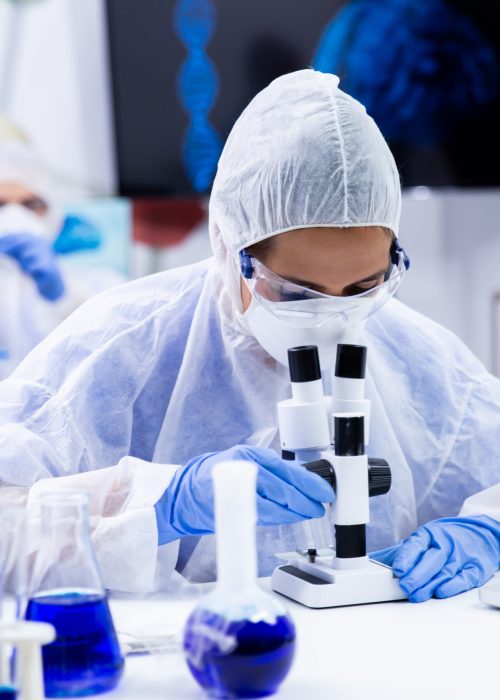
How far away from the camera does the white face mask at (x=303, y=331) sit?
1.46 metres

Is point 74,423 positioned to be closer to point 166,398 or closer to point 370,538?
point 166,398

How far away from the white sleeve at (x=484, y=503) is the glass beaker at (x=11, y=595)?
2.83 ft

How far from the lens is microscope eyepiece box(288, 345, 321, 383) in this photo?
4.28 feet

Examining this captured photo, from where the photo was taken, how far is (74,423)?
148 centimetres

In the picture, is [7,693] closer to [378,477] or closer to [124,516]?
[124,516]

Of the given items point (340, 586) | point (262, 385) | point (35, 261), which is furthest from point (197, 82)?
point (340, 586)

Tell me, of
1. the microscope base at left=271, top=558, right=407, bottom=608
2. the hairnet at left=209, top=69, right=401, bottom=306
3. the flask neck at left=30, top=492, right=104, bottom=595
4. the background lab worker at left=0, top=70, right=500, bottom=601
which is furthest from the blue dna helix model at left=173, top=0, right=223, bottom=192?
the flask neck at left=30, top=492, right=104, bottom=595

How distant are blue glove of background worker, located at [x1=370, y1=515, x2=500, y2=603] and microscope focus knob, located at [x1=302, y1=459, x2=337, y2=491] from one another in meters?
0.15

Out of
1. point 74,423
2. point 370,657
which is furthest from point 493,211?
point 370,657

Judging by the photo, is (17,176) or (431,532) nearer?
(431,532)

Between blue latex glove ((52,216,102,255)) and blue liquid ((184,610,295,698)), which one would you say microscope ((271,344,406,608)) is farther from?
blue latex glove ((52,216,102,255))

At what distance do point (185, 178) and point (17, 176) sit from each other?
0.54 metres

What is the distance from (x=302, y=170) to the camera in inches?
57.5

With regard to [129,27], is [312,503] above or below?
below
